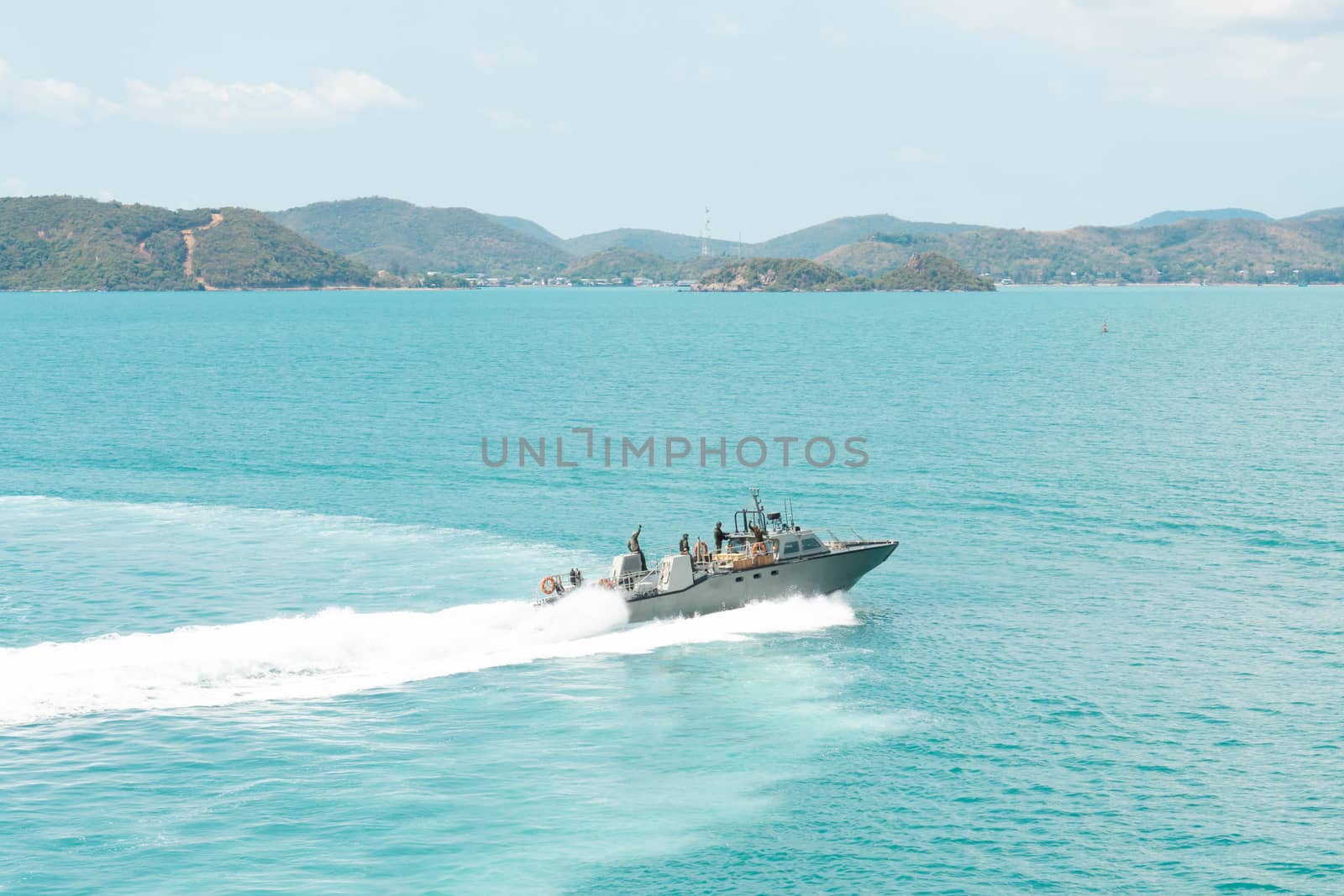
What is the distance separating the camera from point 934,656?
49062 mm

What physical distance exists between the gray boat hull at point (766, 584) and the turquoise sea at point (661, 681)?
76 cm

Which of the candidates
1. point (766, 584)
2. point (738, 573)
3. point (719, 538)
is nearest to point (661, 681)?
point (738, 573)

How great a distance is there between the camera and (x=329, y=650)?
47125mm

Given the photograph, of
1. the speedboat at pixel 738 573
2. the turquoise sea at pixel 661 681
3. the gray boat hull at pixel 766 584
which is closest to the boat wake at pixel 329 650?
the turquoise sea at pixel 661 681

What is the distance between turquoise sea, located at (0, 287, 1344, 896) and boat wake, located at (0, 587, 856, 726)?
0.18 m

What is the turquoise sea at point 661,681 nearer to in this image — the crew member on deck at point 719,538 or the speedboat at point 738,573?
the speedboat at point 738,573

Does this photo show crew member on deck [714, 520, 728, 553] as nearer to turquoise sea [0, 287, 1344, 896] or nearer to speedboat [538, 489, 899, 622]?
speedboat [538, 489, 899, 622]

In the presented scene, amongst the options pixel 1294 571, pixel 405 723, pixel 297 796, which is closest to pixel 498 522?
pixel 405 723

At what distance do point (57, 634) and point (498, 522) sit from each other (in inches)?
1048

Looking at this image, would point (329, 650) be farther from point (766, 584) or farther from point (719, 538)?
point (766, 584)

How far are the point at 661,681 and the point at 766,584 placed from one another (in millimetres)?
10699

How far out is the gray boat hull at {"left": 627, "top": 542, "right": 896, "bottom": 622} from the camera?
53.7 meters

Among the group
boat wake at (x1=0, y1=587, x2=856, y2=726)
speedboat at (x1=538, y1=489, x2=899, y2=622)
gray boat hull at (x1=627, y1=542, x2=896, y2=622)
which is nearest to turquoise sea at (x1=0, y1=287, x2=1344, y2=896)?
boat wake at (x1=0, y1=587, x2=856, y2=726)

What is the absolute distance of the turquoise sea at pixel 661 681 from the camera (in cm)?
3338
